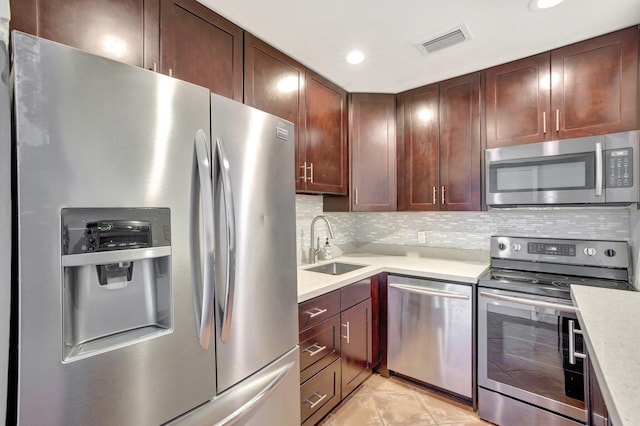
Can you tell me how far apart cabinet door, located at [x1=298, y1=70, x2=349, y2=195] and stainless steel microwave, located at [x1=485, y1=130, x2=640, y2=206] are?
110 cm

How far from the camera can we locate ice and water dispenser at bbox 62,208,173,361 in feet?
2.39

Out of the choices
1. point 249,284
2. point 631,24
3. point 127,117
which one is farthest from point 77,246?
point 631,24

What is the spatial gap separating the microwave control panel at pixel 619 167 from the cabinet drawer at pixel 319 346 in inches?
70.9

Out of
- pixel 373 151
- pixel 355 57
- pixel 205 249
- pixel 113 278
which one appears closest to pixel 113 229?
pixel 113 278

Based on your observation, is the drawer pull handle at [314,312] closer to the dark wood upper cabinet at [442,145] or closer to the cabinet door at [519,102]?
the dark wood upper cabinet at [442,145]

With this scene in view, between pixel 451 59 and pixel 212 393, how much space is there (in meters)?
2.36

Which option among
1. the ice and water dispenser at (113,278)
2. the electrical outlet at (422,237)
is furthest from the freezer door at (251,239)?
the electrical outlet at (422,237)

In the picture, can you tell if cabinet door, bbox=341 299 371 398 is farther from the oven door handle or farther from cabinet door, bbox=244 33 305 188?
cabinet door, bbox=244 33 305 188

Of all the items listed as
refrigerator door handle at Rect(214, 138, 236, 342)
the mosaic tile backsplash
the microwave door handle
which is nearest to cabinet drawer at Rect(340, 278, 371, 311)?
the mosaic tile backsplash

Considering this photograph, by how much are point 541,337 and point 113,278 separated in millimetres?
2140

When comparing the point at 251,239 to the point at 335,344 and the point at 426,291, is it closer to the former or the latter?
Answer: the point at 335,344

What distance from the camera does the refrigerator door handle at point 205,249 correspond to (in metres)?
0.94

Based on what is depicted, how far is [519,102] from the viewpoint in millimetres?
2045

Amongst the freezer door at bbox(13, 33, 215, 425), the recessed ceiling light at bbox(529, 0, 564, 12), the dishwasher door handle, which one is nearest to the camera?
the freezer door at bbox(13, 33, 215, 425)
